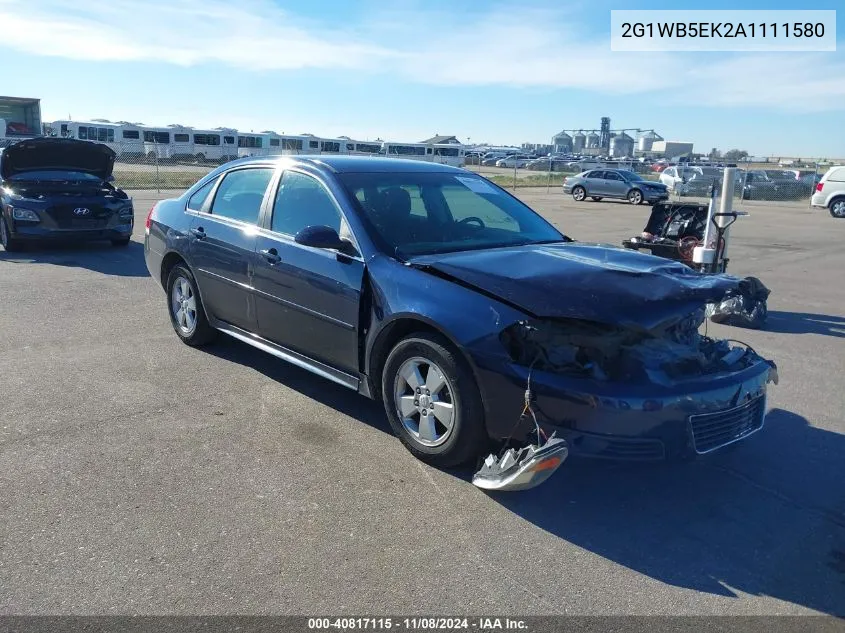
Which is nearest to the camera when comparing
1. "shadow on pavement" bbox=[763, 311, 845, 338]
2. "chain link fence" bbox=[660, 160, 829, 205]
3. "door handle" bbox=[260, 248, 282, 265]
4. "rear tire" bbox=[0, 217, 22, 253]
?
"door handle" bbox=[260, 248, 282, 265]

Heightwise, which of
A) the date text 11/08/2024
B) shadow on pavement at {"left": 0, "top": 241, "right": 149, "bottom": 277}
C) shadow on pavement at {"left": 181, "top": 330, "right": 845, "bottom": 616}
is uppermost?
shadow on pavement at {"left": 0, "top": 241, "right": 149, "bottom": 277}

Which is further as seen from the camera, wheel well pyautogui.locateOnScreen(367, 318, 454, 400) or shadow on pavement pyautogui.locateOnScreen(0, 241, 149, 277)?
shadow on pavement pyautogui.locateOnScreen(0, 241, 149, 277)

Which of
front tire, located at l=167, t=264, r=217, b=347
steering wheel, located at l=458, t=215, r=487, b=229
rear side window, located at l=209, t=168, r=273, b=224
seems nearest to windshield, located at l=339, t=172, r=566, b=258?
steering wheel, located at l=458, t=215, r=487, b=229

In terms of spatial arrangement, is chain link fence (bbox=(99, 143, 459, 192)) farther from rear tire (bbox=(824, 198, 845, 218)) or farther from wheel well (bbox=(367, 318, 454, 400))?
wheel well (bbox=(367, 318, 454, 400))

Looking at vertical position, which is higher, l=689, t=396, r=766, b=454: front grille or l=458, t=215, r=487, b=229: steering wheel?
l=458, t=215, r=487, b=229: steering wheel

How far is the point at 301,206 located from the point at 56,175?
330 inches

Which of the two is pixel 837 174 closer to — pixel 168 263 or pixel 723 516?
pixel 168 263

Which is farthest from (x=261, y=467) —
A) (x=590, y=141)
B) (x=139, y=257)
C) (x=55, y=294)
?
(x=590, y=141)

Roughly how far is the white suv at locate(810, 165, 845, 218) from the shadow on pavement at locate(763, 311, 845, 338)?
1910cm

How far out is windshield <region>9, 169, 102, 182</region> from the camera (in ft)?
37.0

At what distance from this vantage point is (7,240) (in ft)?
36.5

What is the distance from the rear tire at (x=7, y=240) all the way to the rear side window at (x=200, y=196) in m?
6.45

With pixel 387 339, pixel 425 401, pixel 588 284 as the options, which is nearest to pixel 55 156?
pixel 387 339

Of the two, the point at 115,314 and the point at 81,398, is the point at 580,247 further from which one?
the point at 115,314
